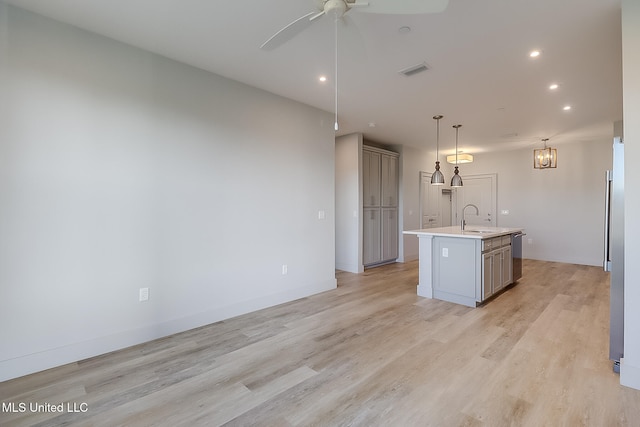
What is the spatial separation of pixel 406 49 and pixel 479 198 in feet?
21.3

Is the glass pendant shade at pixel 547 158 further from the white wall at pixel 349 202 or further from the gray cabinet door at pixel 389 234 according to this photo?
the white wall at pixel 349 202

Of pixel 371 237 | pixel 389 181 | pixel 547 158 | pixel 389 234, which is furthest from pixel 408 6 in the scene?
pixel 547 158

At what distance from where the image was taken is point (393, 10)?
1.69 meters

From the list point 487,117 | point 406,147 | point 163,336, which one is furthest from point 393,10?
point 406,147

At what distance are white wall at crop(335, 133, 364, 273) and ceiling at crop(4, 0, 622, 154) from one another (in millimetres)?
1305

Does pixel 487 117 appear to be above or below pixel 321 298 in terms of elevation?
above

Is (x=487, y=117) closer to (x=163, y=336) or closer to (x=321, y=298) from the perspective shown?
(x=321, y=298)

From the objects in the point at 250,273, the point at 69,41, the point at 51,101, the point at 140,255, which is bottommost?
the point at 250,273

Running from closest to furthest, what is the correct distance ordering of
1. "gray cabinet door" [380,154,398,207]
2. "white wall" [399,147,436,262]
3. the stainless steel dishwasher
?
1. the stainless steel dishwasher
2. "gray cabinet door" [380,154,398,207]
3. "white wall" [399,147,436,262]

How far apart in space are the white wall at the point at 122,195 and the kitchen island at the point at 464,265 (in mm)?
2084

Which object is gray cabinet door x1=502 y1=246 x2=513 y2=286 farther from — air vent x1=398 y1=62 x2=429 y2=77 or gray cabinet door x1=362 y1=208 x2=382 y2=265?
air vent x1=398 y1=62 x2=429 y2=77

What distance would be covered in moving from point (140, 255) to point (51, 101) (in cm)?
144

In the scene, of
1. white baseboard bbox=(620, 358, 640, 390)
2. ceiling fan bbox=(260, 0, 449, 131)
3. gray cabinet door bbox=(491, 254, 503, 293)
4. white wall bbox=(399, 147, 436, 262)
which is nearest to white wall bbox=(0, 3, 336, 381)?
ceiling fan bbox=(260, 0, 449, 131)

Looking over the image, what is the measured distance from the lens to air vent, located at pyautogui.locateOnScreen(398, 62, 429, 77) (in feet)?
10.1
